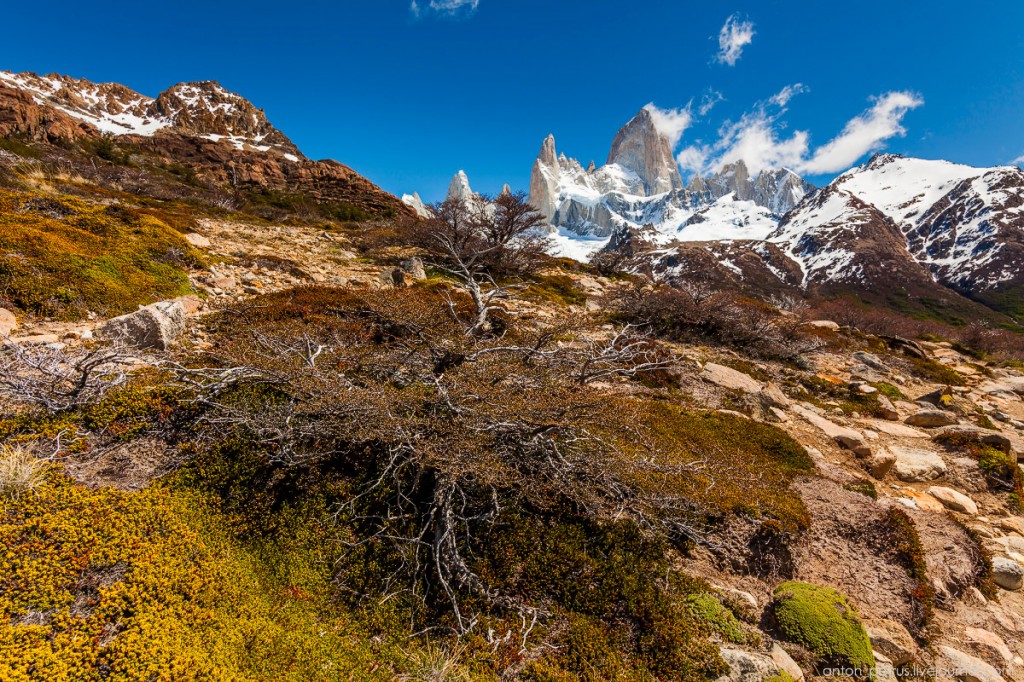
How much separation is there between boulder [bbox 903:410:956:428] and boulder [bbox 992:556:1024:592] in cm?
553

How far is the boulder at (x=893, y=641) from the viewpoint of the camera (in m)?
4.15

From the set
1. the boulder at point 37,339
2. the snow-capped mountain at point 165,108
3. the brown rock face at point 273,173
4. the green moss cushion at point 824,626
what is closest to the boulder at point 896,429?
the green moss cushion at point 824,626

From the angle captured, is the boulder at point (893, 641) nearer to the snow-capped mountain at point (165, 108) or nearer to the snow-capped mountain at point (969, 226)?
the snow-capped mountain at point (165, 108)

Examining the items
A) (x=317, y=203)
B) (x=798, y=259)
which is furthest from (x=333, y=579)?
(x=798, y=259)

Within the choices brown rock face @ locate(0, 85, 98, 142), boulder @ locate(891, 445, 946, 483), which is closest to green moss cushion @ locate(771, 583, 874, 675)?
boulder @ locate(891, 445, 946, 483)

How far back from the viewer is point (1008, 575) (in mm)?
5223

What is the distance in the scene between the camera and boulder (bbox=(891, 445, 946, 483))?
24.0 ft

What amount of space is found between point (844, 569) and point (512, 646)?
4447mm

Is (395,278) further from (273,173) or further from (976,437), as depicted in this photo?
(273,173)

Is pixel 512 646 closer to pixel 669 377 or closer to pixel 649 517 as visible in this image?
pixel 649 517

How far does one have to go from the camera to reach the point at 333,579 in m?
4.11

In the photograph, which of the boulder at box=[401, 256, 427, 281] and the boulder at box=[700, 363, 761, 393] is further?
the boulder at box=[401, 256, 427, 281]

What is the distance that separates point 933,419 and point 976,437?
131cm

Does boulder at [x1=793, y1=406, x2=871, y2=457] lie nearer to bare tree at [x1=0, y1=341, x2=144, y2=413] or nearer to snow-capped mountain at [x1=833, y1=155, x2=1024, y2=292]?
bare tree at [x1=0, y1=341, x2=144, y2=413]
